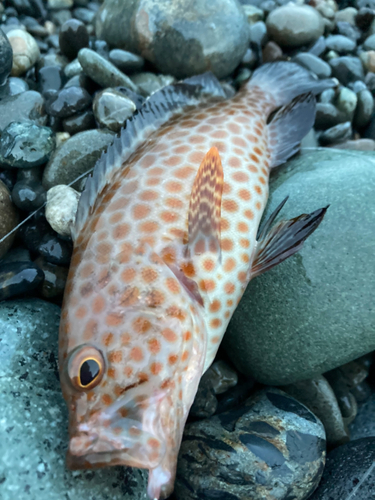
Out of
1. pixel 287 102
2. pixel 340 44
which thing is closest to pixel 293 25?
pixel 340 44

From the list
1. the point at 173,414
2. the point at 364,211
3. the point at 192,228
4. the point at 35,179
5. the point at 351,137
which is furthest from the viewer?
the point at 351,137

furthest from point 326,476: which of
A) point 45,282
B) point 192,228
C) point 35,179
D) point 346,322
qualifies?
point 35,179

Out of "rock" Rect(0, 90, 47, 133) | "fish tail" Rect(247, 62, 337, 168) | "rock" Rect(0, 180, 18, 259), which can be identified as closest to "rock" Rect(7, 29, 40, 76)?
"rock" Rect(0, 90, 47, 133)

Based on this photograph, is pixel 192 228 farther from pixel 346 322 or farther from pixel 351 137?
pixel 351 137

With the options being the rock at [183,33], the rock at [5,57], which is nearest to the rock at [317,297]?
the rock at [183,33]

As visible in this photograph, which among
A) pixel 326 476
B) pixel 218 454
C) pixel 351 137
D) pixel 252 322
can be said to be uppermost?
pixel 351 137

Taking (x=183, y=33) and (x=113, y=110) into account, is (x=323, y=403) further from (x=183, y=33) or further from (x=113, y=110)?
(x=183, y=33)
